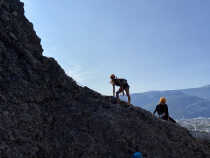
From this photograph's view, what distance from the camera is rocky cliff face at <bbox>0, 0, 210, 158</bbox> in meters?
6.65

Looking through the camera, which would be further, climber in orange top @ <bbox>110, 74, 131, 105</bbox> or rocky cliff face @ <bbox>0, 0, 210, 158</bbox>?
climber in orange top @ <bbox>110, 74, 131, 105</bbox>

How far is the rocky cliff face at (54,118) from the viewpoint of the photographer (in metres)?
6.65

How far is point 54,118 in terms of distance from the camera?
792 cm

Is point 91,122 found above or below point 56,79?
below

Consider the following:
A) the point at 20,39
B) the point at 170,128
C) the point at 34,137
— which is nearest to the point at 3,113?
the point at 34,137

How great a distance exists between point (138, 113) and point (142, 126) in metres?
1.55

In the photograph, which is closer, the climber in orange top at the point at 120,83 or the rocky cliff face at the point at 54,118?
the rocky cliff face at the point at 54,118

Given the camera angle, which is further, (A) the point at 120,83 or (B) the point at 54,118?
(A) the point at 120,83

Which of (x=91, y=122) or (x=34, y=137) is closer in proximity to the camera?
(x=34, y=137)

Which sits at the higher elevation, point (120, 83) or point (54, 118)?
point (120, 83)

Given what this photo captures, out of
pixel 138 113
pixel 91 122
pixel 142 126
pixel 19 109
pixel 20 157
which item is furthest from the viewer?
pixel 138 113

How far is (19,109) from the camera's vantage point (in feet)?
23.4

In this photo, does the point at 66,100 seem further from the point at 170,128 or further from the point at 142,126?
the point at 170,128

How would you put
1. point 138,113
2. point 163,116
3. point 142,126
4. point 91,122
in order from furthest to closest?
1. point 163,116
2. point 138,113
3. point 142,126
4. point 91,122
